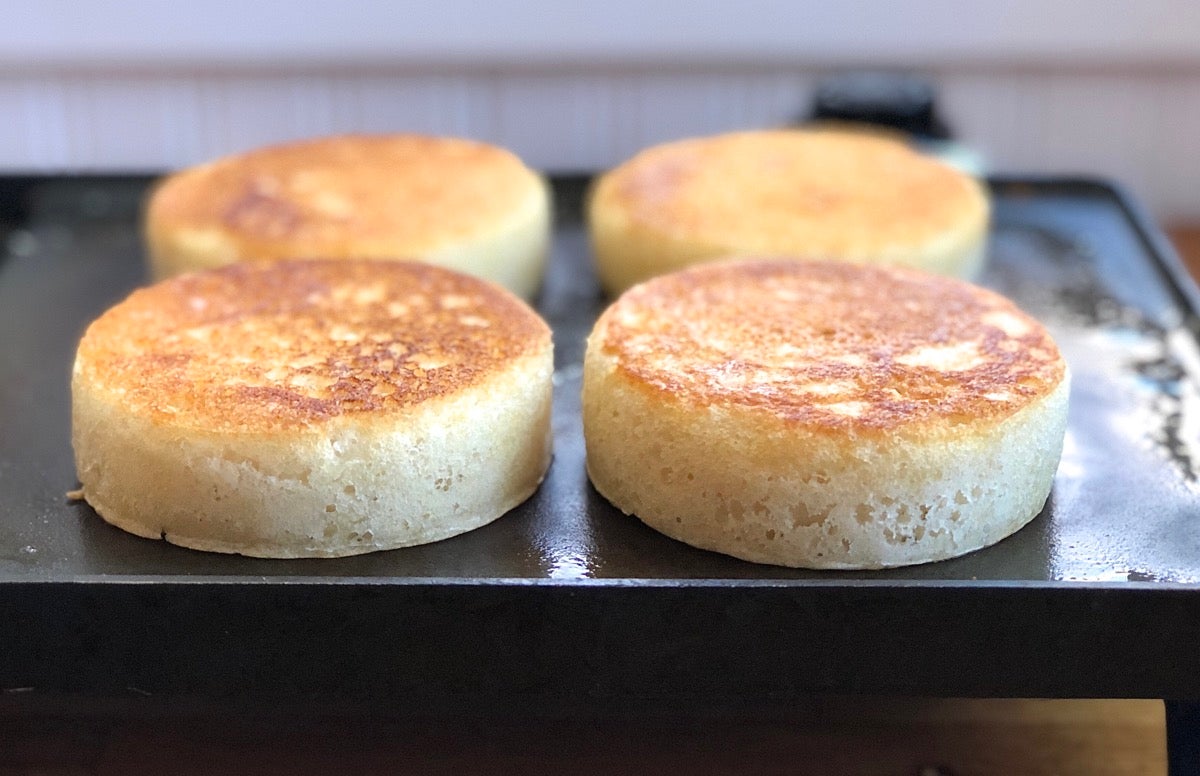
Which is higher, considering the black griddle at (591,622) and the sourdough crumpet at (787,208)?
the sourdough crumpet at (787,208)

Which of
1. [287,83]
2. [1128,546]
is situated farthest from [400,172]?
[1128,546]

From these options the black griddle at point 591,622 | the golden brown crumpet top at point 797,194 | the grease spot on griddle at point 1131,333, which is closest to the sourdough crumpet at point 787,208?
the golden brown crumpet top at point 797,194

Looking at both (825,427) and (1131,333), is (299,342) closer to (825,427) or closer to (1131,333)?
(825,427)

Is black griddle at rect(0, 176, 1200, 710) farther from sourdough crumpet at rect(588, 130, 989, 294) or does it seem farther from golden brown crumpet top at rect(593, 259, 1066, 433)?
sourdough crumpet at rect(588, 130, 989, 294)

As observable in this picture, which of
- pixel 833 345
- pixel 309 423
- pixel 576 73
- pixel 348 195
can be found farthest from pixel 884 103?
pixel 309 423

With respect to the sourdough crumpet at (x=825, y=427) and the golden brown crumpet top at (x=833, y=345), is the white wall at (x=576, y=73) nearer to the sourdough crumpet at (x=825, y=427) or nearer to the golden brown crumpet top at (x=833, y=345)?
the golden brown crumpet top at (x=833, y=345)

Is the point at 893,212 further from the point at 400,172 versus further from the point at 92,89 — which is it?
the point at 92,89

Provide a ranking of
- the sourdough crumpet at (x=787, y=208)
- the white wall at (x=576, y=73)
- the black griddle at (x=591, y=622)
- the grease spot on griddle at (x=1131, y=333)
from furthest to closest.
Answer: the white wall at (x=576, y=73)
the sourdough crumpet at (x=787, y=208)
the grease spot on griddle at (x=1131, y=333)
the black griddle at (x=591, y=622)
